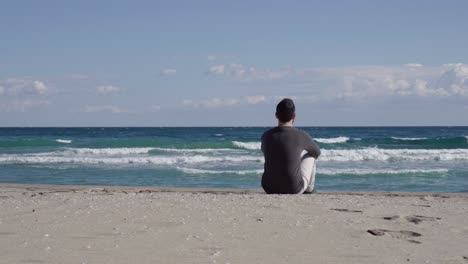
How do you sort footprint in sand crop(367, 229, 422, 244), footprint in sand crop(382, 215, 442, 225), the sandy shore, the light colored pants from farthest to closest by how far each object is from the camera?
the light colored pants, footprint in sand crop(382, 215, 442, 225), footprint in sand crop(367, 229, 422, 244), the sandy shore

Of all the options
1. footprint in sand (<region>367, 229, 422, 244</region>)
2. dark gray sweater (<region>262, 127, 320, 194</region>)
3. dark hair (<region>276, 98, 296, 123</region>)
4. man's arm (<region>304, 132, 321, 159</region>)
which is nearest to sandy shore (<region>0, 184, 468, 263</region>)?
footprint in sand (<region>367, 229, 422, 244</region>)

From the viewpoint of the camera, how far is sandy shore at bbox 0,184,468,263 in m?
3.62

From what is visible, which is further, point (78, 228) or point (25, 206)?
point (25, 206)

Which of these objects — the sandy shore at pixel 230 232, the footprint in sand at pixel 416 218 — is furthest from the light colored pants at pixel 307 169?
the footprint in sand at pixel 416 218

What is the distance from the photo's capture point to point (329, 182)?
13.2 metres

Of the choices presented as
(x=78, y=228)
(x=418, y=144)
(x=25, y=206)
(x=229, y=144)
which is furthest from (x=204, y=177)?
(x=418, y=144)

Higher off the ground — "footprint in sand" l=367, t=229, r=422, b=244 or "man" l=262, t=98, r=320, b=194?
"man" l=262, t=98, r=320, b=194

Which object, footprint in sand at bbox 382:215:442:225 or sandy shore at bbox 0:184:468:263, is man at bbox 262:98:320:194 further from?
footprint in sand at bbox 382:215:442:225

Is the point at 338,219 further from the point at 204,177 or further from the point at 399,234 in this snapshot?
the point at 204,177

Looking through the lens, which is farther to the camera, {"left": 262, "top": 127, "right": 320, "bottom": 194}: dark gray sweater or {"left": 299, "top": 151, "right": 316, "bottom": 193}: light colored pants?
{"left": 299, "top": 151, "right": 316, "bottom": 193}: light colored pants

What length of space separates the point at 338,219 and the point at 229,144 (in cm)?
2718

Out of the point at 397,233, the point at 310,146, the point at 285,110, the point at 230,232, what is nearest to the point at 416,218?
the point at 397,233

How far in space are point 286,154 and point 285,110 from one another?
1.59 ft

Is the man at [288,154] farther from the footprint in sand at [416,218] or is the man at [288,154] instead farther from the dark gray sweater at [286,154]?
the footprint in sand at [416,218]
